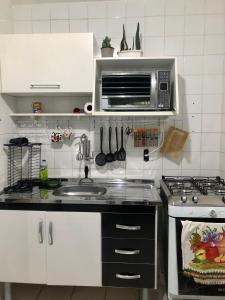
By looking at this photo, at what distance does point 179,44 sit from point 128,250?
1667 millimetres

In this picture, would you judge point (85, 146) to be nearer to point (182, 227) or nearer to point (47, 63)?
point (47, 63)

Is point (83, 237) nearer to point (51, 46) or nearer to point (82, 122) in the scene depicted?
point (82, 122)

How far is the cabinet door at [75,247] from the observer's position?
5.52 ft

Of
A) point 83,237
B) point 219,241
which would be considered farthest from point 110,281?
point 219,241

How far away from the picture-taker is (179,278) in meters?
1.63

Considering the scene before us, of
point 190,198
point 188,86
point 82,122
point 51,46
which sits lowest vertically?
point 190,198

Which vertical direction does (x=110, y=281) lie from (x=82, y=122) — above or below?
below

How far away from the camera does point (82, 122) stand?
2230 millimetres

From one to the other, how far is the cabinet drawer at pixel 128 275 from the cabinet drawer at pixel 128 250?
0.14 ft

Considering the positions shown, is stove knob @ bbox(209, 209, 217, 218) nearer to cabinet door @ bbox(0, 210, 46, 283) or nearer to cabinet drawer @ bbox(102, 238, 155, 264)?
cabinet drawer @ bbox(102, 238, 155, 264)

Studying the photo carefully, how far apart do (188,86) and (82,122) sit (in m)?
0.95

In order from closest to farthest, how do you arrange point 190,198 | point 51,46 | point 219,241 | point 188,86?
point 219,241 → point 190,198 → point 51,46 → point 188,86

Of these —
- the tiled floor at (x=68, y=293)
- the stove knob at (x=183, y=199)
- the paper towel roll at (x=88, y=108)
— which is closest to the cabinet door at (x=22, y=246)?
the tiled floor at (x=68, y=293)

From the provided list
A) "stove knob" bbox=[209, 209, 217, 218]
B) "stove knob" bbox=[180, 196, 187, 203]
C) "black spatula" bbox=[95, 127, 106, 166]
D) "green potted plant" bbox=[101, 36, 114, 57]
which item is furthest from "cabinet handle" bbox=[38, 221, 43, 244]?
"green potted plant" bbox=[101, 36, 114, 57]
